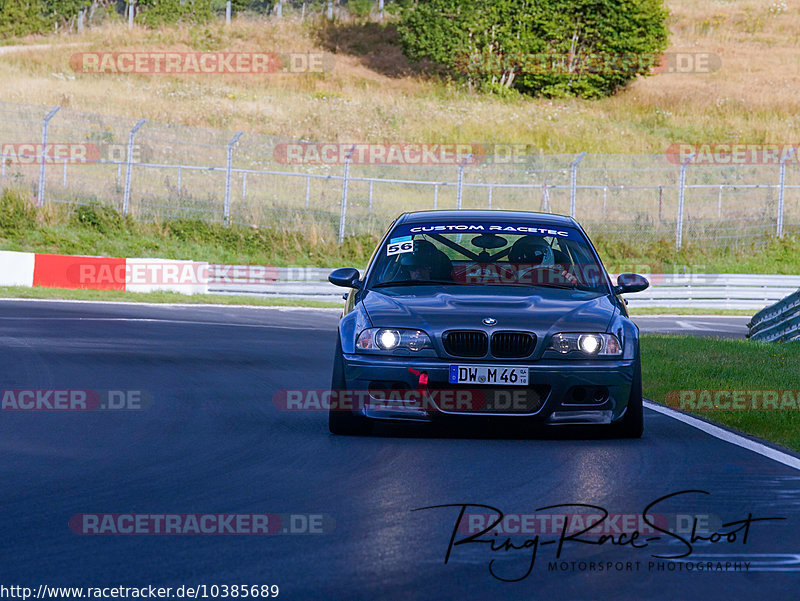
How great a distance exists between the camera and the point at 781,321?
1925cm

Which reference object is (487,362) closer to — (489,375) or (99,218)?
(489,375)

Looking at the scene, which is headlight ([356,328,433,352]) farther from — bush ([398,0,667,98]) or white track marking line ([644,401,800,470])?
bush ([398,0,667,98])

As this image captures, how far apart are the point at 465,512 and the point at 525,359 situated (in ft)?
7.40

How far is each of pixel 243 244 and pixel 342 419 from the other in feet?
87.9

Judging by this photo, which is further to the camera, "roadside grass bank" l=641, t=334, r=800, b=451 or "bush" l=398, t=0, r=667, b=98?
"bush" l=398, t=0, r=667, b=98

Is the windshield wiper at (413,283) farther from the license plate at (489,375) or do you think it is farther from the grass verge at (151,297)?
the grass verge at (151,297)

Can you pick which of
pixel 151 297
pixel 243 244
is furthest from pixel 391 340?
pixel 243 244

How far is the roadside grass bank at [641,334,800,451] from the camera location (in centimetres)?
953

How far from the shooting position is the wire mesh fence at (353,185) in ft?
114

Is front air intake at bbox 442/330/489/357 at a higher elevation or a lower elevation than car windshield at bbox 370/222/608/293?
lower

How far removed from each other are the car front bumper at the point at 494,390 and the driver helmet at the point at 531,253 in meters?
1.52

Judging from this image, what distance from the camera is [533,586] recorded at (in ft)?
15.2

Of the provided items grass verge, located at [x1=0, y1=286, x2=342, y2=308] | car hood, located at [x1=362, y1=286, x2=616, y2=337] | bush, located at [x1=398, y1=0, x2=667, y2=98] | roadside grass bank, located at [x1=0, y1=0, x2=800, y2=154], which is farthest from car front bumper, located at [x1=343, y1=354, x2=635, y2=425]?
bush, located at [x1=398, y1=0, x2=667, y2=98]

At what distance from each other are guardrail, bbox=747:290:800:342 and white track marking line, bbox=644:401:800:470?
27.6 ft
